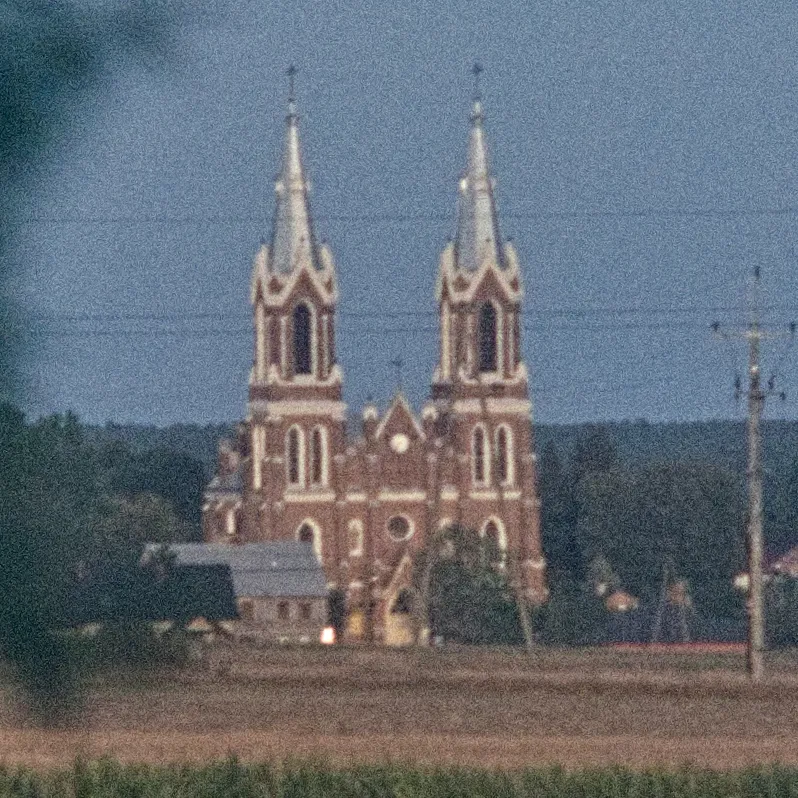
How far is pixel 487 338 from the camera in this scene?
95812 millimetres

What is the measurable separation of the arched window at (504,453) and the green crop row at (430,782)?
79.8 metres

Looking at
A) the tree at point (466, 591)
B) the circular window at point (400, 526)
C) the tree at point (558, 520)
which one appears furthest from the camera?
the tree at point (558, 520)

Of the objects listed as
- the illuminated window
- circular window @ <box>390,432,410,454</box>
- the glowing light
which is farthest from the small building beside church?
circular window @ <box>390,432,410,454</box>

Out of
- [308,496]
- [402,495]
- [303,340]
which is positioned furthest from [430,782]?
[402,495]

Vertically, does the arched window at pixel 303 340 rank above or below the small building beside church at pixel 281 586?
above

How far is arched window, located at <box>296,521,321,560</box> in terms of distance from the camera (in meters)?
94.6

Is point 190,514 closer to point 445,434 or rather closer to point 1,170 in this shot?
point 445,434

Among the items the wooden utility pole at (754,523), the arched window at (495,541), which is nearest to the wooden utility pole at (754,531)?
the wooden utility pole at (754,523)

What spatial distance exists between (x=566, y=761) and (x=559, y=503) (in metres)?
93.4

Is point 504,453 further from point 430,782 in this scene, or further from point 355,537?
point 430,782

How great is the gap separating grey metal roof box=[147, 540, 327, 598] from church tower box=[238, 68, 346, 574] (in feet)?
8.90

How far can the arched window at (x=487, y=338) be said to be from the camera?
9438 cm

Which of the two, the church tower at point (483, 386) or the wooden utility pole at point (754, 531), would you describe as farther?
the church tower at point (483, 386)

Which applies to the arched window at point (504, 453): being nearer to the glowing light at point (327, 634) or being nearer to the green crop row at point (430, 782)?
the glowing light at point (327, 634)
